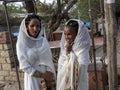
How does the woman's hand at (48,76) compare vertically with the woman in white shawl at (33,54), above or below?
below

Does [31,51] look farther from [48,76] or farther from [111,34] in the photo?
[111,34]

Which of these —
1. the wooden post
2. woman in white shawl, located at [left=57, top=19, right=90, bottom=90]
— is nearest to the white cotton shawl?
woman in white shawl, located at [left=57, top=19, right=90, bottom=90]

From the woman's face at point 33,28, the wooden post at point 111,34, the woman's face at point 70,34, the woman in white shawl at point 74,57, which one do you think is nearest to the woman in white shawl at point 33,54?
the woman's face at point 33,28

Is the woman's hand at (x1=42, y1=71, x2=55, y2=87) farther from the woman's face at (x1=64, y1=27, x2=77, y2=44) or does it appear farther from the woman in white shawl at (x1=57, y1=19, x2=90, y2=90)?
the woman's face at (x1=64, y1=27, x2=77, y2=44)

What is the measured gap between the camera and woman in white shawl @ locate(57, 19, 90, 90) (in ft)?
9.57

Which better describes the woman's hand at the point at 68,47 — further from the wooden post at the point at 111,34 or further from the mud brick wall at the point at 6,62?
the mud brick wall at the point at 6,62

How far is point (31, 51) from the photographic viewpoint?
306 cm

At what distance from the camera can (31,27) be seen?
10.0 feet

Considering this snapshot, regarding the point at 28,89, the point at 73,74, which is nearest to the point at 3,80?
the point at 28,89

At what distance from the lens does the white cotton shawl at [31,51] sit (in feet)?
9.96

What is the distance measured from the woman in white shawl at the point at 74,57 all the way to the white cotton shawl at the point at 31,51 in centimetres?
19

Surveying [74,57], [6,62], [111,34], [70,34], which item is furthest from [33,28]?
[6,62]

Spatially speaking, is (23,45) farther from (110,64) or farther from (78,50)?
(110,64)

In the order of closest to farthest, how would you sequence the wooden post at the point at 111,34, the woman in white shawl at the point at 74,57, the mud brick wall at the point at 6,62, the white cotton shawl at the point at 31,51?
the woman in white shawl at the point at 74,57 → the white cotton shawl at the point at 31,51 → the wooden post at the point at 111,34 → the mud brick wall at the point at 6,62
